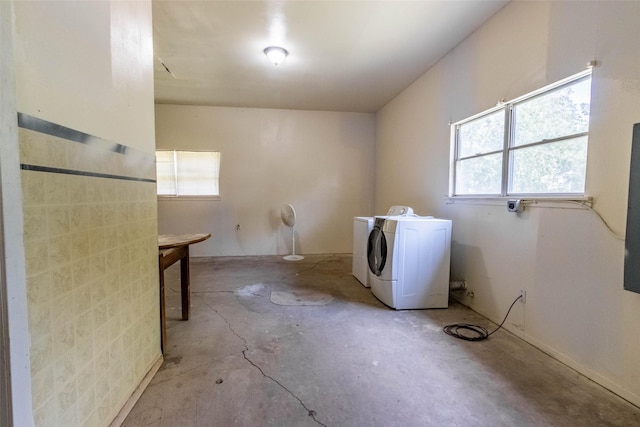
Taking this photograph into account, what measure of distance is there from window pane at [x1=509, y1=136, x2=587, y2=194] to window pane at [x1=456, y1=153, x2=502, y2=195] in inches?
7.3

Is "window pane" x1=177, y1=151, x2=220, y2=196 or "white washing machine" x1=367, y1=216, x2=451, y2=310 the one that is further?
"window pane" x1=177, y1=151, x2=220, y2=196

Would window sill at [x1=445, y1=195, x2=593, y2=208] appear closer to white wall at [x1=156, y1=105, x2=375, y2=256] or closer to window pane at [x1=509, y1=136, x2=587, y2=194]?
window pane at [x1=509, y1=136, x2=587, y2=194]

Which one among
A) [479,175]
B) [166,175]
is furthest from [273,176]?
[479,175]

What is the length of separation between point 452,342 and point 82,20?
2976 mm

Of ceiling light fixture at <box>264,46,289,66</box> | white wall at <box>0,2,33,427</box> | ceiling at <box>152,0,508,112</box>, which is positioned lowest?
white wall at <box>0,2,33,427</box>

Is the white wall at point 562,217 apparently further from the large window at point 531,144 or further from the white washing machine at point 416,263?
the white washing machine at point 416,263

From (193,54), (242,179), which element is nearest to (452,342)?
(193,54)

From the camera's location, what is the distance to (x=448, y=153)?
3346mm

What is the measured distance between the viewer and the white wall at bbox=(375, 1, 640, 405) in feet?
5.44

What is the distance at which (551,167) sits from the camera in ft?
7.09

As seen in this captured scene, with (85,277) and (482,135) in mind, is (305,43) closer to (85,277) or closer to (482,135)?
(482,135)

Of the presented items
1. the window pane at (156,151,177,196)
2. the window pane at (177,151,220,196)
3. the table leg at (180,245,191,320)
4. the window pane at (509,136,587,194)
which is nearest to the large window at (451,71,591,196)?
the window pane at (509,136,587,194)

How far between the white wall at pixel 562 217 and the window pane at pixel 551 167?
0.12 meters

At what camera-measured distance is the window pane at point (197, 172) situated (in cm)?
529
